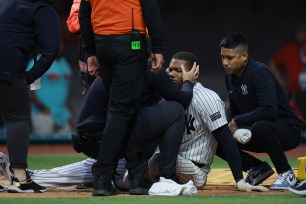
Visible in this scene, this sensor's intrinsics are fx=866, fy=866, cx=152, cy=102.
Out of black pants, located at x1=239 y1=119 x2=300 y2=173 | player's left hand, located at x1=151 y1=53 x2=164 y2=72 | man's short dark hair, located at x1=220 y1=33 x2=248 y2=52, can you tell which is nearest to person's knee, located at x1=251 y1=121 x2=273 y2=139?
black pants, located at x1=239 y1=119 x2=300 y2=173

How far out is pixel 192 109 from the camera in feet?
22.2

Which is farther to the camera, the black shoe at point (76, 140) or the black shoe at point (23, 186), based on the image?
the black shoe at point (76, 140)

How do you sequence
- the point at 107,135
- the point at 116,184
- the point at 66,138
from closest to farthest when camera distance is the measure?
the point at 107,135 → the point at 116,184 → the point at 66,138

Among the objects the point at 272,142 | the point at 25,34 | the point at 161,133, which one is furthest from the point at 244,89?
the point at 25,34

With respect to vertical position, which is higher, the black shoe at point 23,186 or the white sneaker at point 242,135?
the white sneaker at point 242,135

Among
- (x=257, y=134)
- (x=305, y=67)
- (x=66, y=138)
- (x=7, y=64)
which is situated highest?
(x=7, y=64)

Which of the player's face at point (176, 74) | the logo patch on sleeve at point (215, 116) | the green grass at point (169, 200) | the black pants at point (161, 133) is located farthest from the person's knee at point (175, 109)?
the green grass at point (169, 200)

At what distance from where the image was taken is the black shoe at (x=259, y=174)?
7012 millimetres

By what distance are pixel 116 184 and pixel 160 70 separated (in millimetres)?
1051

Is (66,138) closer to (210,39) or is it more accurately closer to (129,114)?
(210,39)

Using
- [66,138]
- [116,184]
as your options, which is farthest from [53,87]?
[116,184]

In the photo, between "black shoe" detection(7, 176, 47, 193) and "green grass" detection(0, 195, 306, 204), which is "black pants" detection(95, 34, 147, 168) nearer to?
→ "green grass" detection(0, 195, 306, 204)

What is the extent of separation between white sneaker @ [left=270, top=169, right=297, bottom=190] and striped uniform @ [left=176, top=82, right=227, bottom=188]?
0.55m

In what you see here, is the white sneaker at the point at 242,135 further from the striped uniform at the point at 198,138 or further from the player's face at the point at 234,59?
the player's face at the point at 234,59
